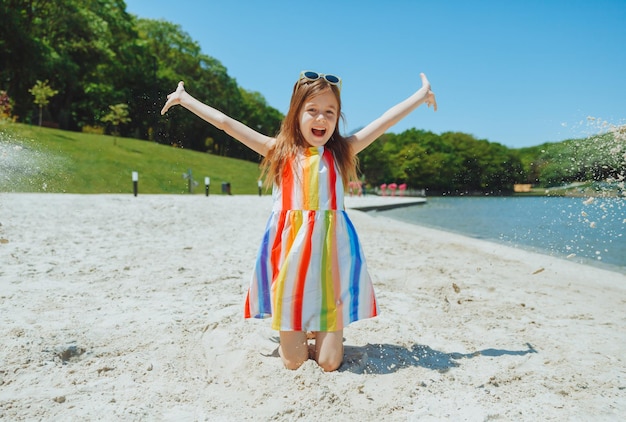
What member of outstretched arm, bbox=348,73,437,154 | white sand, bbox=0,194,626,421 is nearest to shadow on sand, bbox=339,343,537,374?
white sand, bbox=0,194,626,421

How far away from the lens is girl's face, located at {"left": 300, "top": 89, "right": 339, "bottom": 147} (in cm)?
302

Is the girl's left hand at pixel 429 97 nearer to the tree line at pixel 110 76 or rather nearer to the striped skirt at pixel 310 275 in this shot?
the striped skirt at pixel 310 275

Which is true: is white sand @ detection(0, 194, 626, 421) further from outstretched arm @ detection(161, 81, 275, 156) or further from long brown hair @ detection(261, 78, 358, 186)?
outstretched arm @ detection(161, 81, 275, 156)

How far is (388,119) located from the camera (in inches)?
130

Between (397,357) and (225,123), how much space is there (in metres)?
1.89

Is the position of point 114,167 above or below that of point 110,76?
below

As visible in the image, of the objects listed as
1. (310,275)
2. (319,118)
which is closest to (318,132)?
(319,118)

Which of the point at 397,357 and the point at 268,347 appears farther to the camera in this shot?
the point at 268,347

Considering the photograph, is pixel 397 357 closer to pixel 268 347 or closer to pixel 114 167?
pixel 268 347

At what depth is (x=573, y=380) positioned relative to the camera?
9.16ft

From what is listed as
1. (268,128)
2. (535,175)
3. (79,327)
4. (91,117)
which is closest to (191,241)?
(79,327)

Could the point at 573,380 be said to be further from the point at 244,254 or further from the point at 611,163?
the point at 244,254

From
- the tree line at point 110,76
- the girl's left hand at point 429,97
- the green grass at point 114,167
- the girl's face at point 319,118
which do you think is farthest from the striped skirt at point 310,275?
the green grass at point 114,167

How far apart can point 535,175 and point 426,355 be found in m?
3.71
